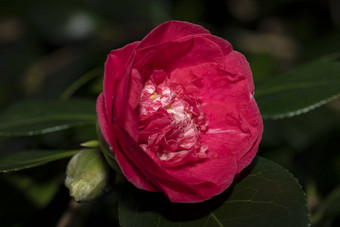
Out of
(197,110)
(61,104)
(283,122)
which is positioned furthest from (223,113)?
(283,122)

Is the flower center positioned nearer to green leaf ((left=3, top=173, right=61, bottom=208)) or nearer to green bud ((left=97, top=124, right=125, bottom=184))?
green bud ((left=97, top=124, right=125, bottom=184))

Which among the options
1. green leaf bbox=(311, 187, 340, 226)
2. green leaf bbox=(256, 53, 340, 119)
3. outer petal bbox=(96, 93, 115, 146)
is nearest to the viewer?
outer petal bbox=(96, 93, 115, 146)

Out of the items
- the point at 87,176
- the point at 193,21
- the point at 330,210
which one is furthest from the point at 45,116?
the point at 193,21

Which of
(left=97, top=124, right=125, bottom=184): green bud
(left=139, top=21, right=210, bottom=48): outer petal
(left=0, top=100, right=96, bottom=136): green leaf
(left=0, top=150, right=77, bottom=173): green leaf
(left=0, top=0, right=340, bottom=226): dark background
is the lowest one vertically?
(left=0, top=0, right=340, bottom=226): dark background

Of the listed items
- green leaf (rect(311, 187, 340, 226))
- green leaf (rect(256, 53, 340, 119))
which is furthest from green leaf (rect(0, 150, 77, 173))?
green leaf (rect(311, 187, 340, 226))

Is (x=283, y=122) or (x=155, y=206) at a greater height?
(x=155, y=206)

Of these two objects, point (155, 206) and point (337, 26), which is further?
point (337, 26)

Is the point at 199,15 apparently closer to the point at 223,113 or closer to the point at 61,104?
the point at 61,104

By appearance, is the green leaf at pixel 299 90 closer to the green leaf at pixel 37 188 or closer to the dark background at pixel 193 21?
the dark background at pixel 193 21
